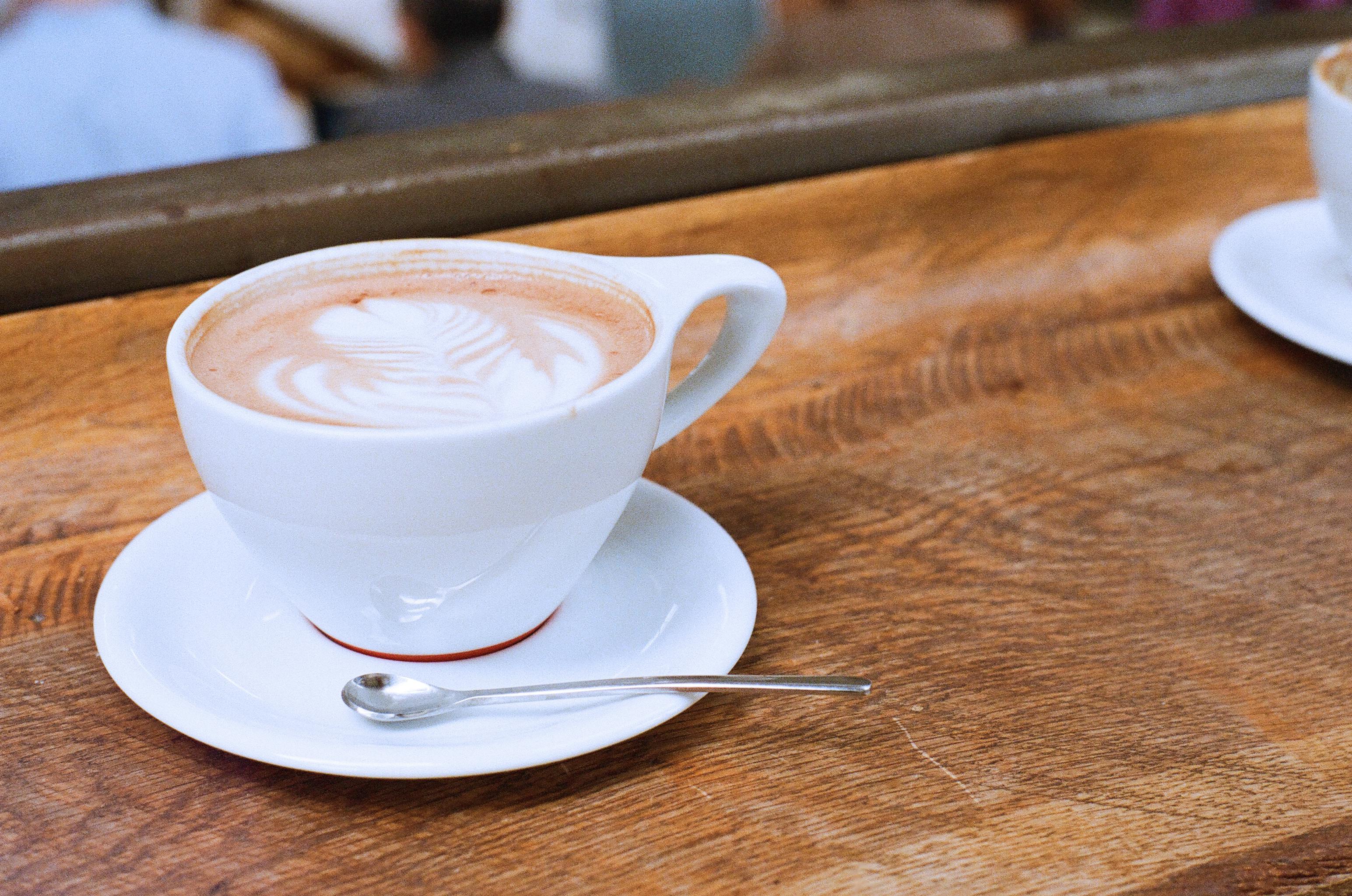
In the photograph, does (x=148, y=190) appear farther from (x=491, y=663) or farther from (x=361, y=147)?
(x=491, y=663)

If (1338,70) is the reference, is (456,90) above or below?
below

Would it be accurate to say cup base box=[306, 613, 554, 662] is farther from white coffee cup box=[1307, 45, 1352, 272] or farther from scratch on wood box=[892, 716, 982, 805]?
white coffee cup box=[1307, 45, 1352, 272]

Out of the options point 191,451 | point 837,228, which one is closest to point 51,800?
point 191,451

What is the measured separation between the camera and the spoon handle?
396 millimetres

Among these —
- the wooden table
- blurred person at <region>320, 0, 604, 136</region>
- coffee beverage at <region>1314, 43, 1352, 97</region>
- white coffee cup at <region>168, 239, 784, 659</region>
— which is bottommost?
blurred person at <region>320, 0, 604, 136</region>

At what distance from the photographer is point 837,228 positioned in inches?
30.0

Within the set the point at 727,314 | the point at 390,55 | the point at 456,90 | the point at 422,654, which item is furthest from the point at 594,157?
the point at 390,55

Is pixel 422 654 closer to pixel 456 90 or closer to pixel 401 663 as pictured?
pixel 401 663

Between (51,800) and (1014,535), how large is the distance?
38 centimetres

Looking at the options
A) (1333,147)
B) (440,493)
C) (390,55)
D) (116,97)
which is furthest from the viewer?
(390,55)

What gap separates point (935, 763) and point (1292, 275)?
48 centimetres

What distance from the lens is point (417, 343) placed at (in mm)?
459

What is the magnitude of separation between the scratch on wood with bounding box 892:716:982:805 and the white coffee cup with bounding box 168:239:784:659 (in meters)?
0.12

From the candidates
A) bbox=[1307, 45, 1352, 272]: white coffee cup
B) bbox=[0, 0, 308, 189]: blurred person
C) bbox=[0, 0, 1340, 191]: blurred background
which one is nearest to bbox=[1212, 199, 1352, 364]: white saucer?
bbox=[1307, 45, 1352, 272]: white coffee cup
